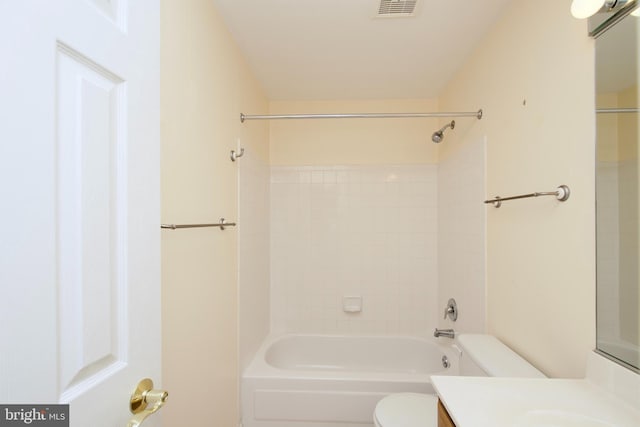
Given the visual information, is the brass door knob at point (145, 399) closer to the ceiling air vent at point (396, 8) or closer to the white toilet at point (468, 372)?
the white toilet at point (468, 372)

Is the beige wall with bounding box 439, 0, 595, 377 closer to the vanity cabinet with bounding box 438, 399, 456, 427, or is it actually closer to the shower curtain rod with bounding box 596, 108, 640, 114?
the shower curtain rod with bounding box 596, 108, 640, 114

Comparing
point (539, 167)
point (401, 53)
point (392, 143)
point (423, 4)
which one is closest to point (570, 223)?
point (539, 167)

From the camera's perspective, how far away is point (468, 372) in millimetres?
1429

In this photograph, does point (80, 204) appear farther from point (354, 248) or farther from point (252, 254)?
point (354, 248)

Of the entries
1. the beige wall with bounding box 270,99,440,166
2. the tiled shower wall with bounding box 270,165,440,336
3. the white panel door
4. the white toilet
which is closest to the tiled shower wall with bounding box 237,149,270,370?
the tiled shower wall with bounding box 270,165,440,336

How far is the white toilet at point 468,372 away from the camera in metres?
1.24

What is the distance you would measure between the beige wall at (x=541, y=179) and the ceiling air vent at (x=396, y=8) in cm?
47

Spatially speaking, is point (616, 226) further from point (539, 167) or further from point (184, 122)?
point (184, 122)

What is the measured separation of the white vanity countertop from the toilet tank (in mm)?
234

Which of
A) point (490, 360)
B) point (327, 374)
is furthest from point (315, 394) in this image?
point (490, 360)

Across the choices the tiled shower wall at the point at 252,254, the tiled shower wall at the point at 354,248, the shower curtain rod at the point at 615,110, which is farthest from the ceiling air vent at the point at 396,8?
the tiled shower wall at the point at 354,248

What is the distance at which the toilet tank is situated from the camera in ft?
3.98

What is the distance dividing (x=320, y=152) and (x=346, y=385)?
1.82m

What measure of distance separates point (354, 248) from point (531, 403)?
6.27 feet
